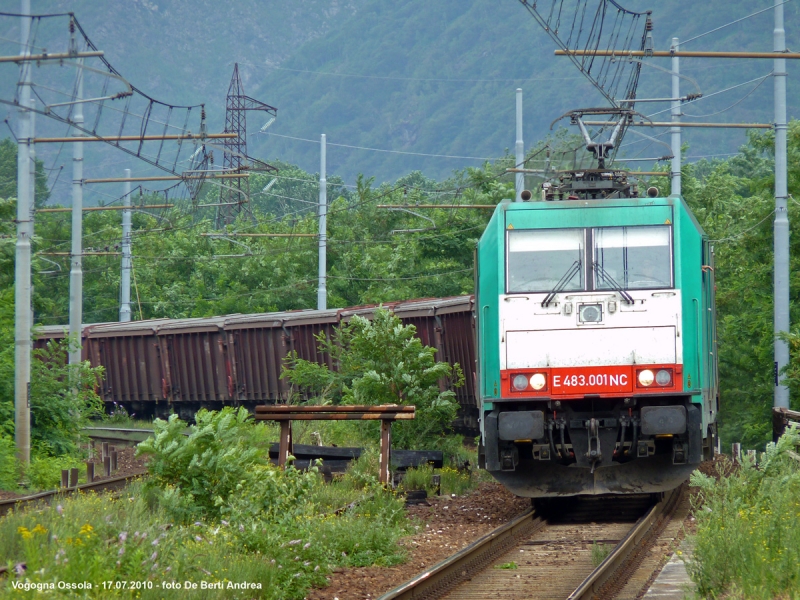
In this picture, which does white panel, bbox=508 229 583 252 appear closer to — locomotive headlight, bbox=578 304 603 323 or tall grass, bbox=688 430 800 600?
locomotive headlight, bbox=578 304 603 323

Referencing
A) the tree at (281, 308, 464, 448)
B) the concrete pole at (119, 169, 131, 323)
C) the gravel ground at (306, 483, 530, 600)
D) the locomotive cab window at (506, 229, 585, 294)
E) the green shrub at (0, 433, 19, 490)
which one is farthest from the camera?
the concrete pole at (119, 169, 131, 323)

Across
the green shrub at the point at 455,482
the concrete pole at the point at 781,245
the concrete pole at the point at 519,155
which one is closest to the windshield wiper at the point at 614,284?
the green shrub at the point at 455,482

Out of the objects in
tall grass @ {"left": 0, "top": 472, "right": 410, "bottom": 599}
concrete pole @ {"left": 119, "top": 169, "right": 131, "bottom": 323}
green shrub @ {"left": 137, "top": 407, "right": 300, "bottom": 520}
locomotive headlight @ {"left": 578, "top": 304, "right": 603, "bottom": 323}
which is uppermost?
concrete pole @ {"left": 119, "top": 169, "right": 131, "bottom": 323}

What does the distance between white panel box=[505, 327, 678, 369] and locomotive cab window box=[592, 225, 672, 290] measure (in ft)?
1.86

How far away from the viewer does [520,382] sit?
40.8 feet

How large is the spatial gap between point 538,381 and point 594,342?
0.78m

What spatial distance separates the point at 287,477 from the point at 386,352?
8109 mm

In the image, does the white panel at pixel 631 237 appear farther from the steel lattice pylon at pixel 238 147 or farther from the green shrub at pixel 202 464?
the steel lattice pylon at pixel 238 147

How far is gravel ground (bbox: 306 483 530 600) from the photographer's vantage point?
9.44 metres

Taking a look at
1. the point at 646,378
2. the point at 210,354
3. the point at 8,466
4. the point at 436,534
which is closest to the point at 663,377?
the point at 646,378

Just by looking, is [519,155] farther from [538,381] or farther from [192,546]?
[192,546]

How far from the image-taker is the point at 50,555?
786cm

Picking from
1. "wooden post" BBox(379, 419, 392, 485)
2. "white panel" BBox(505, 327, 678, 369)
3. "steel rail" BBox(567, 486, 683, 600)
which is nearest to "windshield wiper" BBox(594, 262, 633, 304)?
"white panel" BBox(505, 327, 678, 369)

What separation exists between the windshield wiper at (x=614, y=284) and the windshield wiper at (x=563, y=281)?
224 mm
